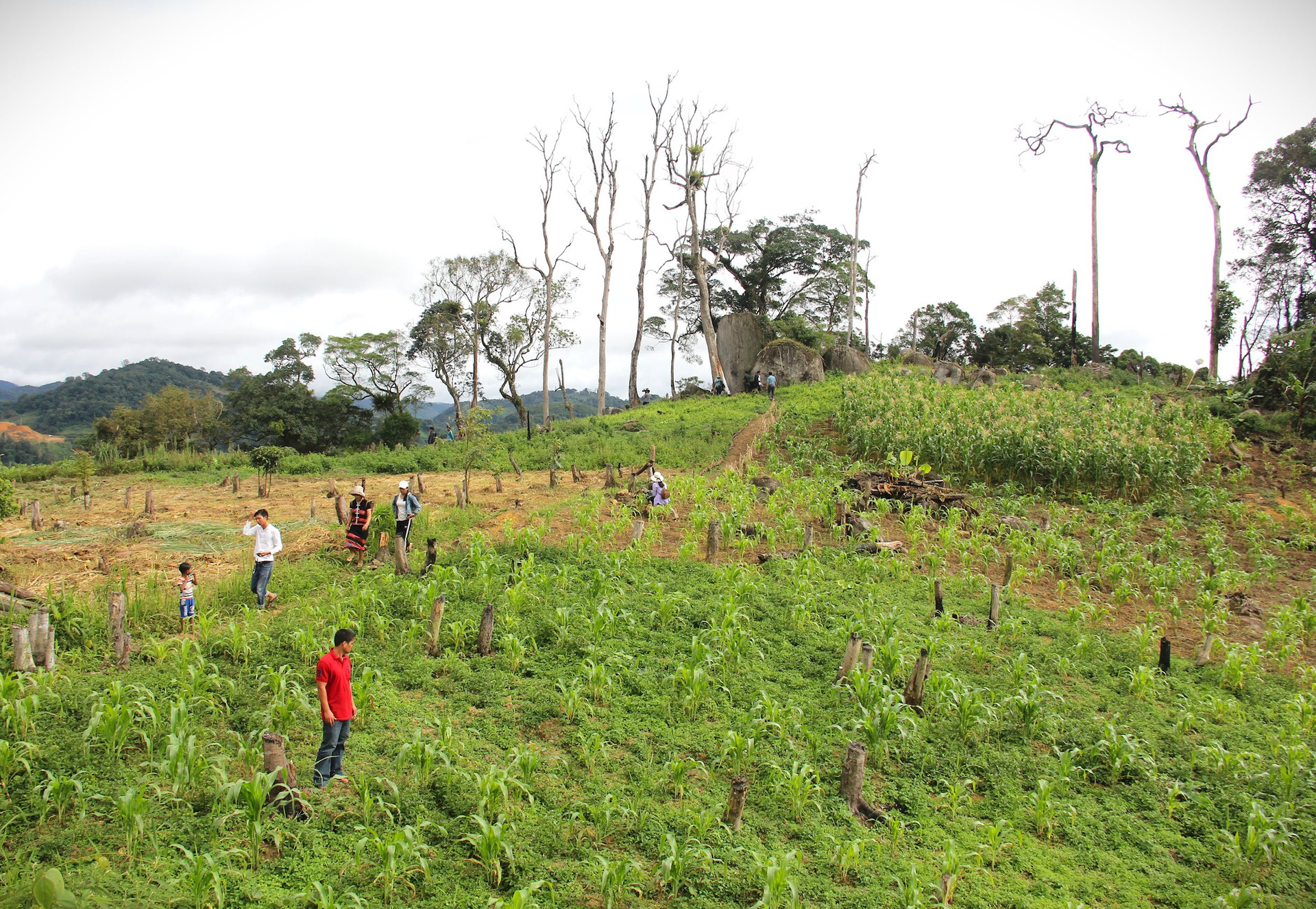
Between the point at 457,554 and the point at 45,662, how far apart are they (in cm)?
463

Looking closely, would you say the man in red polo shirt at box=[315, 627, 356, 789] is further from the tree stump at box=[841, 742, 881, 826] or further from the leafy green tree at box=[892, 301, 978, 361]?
the leafy green tree at box=[892, 301, 978, 361]

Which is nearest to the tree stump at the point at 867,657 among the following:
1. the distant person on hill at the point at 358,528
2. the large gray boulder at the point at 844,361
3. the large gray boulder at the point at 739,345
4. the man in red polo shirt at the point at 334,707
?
the man in red polo shirt at the point at 334,707

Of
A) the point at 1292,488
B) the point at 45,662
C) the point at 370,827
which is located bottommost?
the point at 370,827

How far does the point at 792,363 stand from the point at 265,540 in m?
22.5

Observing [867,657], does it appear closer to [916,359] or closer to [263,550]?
[263,550]

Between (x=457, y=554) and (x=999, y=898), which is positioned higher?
(x=457, y=554)

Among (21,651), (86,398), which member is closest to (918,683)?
(21,651)

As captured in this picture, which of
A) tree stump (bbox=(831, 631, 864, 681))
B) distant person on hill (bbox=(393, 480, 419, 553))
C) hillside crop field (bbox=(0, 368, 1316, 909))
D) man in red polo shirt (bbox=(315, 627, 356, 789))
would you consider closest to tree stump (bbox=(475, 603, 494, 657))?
hillside crop field (bbox=(0, 368, 1316, 909))

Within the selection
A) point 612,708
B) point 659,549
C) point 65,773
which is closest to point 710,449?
point 659,549

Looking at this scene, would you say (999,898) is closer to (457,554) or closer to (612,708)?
(612,708)

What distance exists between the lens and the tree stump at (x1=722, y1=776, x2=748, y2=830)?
4844 millimetres

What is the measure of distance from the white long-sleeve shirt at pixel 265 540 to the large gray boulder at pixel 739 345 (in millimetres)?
23078

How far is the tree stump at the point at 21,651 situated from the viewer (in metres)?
5.87

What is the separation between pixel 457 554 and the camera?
9852mm
